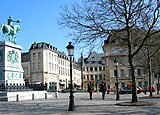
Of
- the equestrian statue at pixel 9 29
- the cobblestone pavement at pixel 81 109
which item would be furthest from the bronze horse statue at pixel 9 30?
the cobblestone pavement at pixel 81 109

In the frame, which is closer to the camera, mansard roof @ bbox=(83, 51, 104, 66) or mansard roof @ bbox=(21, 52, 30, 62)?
mansard roof @ bbox=(21, 52, 30, 62)

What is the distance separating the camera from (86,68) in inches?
4916

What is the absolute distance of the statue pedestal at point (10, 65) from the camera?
1347 inches

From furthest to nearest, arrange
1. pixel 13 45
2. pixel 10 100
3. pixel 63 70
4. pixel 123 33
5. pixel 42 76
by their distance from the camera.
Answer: pixel 63 70, pixel 42 76, pixel 13 45, pixel 10 100, pixel 123 33

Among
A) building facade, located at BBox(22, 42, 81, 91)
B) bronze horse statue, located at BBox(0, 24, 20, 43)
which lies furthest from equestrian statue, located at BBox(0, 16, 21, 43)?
building facade, located at BBox(22, 42, 81, 91)

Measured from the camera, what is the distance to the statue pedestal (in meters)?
34.2

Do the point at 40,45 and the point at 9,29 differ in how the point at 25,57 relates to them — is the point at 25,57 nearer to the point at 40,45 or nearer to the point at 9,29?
the point at 40,45

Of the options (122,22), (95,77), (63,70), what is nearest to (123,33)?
(122,22)

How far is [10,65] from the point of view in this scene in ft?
117

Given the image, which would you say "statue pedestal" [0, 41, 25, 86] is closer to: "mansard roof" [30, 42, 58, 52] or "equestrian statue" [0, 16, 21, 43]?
"equestrian statue" [0, 16, 21, 43]

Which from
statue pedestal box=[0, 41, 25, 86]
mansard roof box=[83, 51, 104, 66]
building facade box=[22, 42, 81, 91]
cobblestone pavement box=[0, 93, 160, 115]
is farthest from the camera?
mansard roof box=[83, 51, 104, 66]

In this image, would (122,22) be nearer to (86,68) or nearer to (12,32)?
(12,32)

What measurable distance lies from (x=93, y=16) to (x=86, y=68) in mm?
103107

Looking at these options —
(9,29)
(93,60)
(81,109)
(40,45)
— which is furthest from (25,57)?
(81,109)
